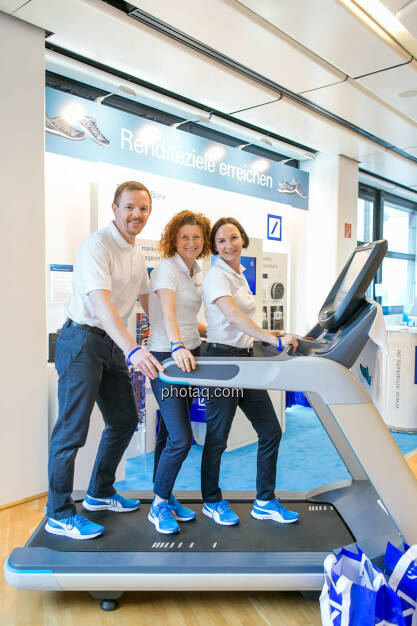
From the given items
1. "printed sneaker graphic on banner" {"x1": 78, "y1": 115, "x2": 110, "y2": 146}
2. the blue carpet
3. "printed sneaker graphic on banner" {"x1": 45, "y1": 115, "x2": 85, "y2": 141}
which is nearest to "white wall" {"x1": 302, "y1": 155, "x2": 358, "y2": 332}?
the blue carpet

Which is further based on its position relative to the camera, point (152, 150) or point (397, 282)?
point (397, 282)

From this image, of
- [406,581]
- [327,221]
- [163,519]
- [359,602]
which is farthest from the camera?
[327,221]

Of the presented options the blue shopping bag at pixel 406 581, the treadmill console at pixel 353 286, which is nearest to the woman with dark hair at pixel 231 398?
the treadmill console at pixel 353 286

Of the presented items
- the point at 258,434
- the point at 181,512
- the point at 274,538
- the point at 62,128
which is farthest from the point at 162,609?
the point at 62,128

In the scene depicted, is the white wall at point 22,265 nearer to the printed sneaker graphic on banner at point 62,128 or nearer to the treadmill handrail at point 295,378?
the printed sneaker graphic on banner at point 62,128

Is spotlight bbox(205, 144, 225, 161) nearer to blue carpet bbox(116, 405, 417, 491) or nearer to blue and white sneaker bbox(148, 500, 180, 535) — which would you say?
blue carpet bbox(116, 405, 417, 491)

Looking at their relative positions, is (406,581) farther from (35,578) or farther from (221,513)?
(35,578)

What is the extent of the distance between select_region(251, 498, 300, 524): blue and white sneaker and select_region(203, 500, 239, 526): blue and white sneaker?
123mm

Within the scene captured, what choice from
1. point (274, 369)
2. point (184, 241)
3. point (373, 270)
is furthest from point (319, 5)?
point (274, 369)

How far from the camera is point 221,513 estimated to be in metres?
2.45

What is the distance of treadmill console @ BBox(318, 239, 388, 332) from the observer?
6.56 feet

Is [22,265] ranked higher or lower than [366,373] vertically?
higher

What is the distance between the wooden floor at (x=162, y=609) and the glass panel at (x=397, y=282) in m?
7.55

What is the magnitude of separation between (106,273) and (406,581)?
64.9 inches
